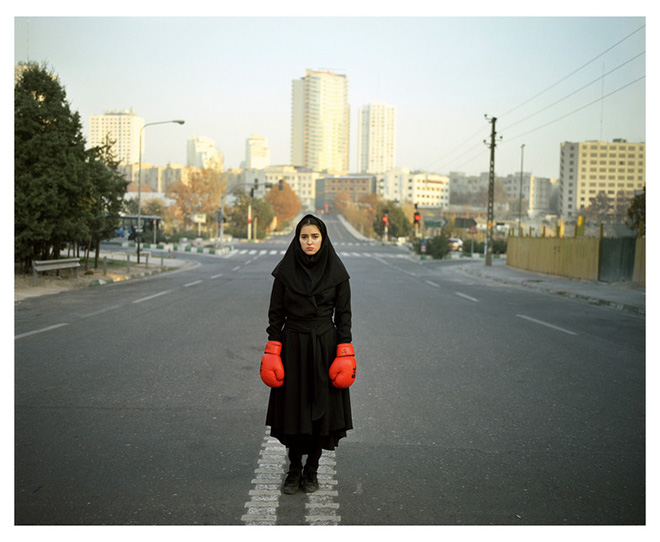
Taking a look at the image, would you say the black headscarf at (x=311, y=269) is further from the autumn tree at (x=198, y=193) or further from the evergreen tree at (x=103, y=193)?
the autumn tree at (x=198, y=193)

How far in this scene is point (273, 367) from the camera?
3.91 metres

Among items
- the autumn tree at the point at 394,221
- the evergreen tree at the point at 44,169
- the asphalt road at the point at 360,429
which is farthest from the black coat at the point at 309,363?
the autumn tree at the point at 394,221

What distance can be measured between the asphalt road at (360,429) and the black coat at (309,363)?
414 mm

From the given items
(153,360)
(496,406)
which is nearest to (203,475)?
(496,406)

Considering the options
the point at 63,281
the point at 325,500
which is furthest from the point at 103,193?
the point at 325,500

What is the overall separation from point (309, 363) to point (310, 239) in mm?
818

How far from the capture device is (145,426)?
17.0ft

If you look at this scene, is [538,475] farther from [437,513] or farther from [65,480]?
[65,480]

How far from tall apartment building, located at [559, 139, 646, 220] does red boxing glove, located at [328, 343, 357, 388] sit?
358 feet

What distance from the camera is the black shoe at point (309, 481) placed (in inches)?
155

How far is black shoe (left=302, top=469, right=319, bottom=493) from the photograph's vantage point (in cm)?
393

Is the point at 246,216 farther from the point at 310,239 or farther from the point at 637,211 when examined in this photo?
the point at 310,239

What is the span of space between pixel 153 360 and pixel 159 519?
4.65 metres

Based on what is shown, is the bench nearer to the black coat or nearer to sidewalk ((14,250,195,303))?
sidewalk ((14,250,195,303))
